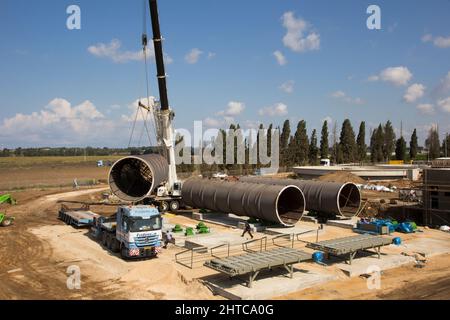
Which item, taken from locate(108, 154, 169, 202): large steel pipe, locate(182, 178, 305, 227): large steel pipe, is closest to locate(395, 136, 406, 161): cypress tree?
locate(182, 178, 305, 227): large steel pipe

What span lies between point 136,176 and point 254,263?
25.9m

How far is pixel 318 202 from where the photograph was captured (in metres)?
34.2

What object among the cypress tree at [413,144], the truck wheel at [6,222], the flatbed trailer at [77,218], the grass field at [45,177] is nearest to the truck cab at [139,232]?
the flatbed trailer at [77,218]

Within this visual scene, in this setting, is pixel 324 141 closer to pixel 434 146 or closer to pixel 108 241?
pixel 434 146

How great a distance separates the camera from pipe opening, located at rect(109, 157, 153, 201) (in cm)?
3784

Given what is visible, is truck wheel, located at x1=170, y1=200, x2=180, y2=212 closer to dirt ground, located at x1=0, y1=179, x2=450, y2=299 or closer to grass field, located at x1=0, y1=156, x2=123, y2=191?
dirt ground, located at x1=0, y1=179, x2=450, y2=299

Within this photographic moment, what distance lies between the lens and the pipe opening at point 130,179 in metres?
37.8

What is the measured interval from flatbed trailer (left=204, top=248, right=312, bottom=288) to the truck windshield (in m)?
5.15

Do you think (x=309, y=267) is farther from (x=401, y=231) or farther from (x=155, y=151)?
(x=155, y=151)

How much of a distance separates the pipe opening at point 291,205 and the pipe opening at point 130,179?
38.3ft

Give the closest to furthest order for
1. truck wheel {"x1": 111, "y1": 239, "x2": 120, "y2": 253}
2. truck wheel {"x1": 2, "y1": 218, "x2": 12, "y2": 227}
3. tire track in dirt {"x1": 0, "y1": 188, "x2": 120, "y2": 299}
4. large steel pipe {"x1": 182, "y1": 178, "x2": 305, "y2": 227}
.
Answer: tire track in dirt {"x1": 0, "y1": 188, "x2": 120, "y2": 299}
truck wheel {"x1": 111, "y1": 239, "x2": 120, "y2": 253}
large steel pipe {"x1": 182, "y1": 178, "x2": 305, "y2": 227}
truck wheel {"x1": 2, "y1": 218, "x2": 12, "y2": 227}

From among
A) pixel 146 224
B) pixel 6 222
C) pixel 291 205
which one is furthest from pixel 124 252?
pixel 6 222

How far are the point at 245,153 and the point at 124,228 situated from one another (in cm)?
6850
